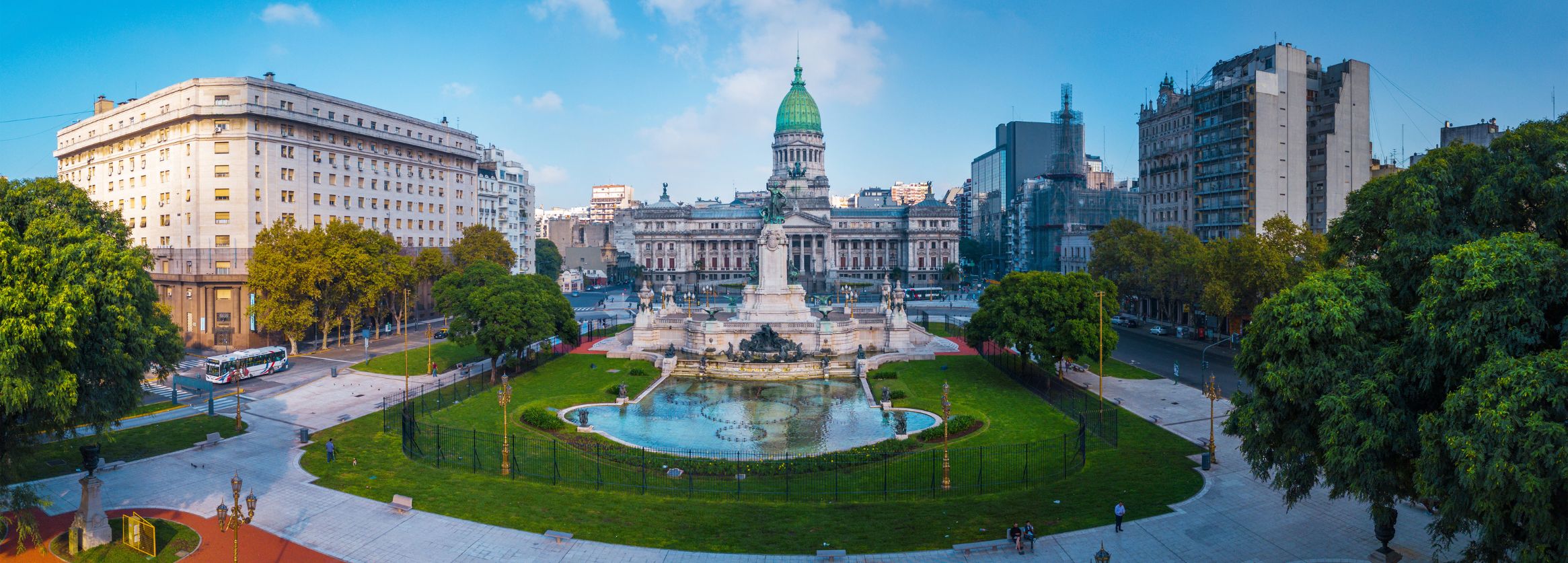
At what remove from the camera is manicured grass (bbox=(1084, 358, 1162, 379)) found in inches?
2181

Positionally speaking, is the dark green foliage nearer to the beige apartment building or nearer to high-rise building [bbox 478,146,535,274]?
the beige apartment building

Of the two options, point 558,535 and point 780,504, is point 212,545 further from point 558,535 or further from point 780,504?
point 780,504

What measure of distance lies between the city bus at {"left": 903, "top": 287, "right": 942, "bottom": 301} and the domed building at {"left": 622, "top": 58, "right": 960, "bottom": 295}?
17916 mm

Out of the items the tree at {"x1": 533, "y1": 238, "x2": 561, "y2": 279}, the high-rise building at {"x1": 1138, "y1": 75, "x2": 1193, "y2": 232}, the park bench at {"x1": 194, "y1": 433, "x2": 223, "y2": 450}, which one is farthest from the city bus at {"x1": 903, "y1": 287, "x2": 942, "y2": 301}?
the park bench at {"x1": 194, "y1": 433, "x2": 223, "y2": 450}

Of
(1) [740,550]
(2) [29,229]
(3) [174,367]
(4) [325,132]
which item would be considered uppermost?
(4) [325,132]

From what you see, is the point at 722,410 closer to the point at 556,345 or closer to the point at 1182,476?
the point at 1182,476

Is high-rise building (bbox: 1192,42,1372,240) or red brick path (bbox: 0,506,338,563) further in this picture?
high-rise building (bbox: 1192,42,1372,240)

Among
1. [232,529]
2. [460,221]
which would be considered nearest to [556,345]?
[460,221]

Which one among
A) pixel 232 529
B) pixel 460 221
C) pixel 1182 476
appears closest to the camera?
pixel 232 529

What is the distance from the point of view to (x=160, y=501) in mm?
29859

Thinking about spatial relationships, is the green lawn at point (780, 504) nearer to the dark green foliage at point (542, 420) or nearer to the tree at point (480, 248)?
the dark green foliage at point (542, 420)

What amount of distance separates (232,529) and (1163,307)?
83.3m

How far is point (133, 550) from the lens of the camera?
25.6m

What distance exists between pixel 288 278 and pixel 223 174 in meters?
16.7
